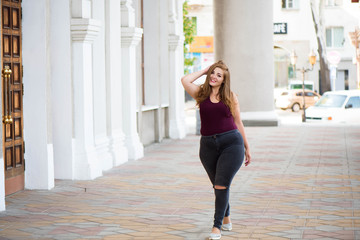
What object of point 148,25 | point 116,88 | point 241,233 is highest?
point 148,25

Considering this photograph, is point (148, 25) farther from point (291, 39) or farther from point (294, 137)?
point (291, 39)

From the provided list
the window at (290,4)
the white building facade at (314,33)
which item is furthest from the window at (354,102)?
the window at (290,4)

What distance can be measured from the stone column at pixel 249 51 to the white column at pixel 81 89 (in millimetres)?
12444

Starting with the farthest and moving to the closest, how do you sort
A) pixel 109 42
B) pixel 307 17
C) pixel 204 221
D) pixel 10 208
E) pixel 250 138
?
1. pixel 307 17
2. pixel 250 138
3. pixel 109 42
4. pixel 10 208
5. pixel 204 221

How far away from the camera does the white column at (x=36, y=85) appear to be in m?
10.8

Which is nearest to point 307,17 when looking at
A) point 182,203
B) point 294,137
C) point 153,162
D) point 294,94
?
point 294,94

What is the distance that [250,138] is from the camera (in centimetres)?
2019

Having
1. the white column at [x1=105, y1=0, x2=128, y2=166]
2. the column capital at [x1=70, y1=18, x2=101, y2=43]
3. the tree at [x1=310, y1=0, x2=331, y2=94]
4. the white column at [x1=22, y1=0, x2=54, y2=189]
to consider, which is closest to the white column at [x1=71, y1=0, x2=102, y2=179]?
the column capital at [x1=70, y1=18, x2=101, y2=43]

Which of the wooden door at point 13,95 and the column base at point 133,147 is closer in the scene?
the wooden door at point 13,95

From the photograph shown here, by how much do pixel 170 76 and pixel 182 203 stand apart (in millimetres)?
10367

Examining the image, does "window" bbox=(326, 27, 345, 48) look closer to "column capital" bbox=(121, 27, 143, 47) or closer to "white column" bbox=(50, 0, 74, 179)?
"column capital" bbox=(121, 27, 143, 47)

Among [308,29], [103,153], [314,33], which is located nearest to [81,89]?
[103,153]

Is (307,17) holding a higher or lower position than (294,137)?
higher

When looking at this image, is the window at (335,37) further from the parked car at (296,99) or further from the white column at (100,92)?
the white column at (100,92)
